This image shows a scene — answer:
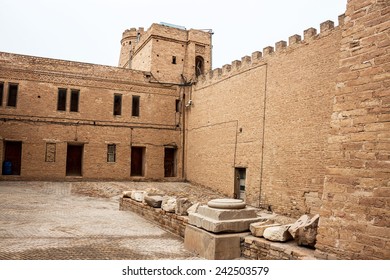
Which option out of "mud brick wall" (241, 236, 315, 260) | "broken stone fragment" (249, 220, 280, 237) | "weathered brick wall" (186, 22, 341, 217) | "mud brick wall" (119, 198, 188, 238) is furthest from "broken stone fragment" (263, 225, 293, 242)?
"weathered brick wall" (186, 22, 341, 217)

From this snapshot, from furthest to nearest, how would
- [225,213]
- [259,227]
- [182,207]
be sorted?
[182,207] < [225,213] < [259,227]

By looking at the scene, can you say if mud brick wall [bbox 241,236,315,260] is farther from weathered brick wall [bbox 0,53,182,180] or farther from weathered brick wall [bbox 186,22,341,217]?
weathered brick wall [bbox 0,53,182,180]

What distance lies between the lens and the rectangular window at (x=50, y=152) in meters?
20.2

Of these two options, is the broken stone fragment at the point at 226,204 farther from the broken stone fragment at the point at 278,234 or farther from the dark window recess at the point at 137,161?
the dark window recess at the point at 137,161

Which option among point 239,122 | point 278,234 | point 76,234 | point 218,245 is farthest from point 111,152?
point 278,234

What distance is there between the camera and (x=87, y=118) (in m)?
21.3

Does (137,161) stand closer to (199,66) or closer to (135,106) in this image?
(135,106)

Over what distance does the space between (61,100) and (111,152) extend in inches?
172

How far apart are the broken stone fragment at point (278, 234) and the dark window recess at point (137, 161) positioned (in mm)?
17722

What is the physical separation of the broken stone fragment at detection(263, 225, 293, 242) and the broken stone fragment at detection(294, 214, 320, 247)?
22 cm

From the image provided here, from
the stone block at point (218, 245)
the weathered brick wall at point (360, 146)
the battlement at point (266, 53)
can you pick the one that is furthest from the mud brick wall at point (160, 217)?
the battlement at point (266, 53)
